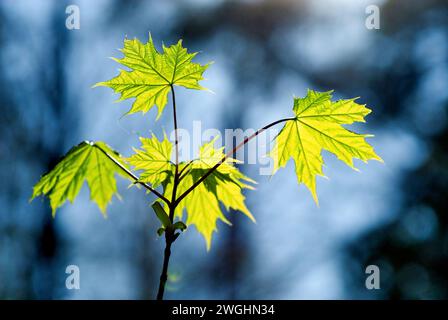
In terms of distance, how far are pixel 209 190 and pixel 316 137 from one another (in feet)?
0.78

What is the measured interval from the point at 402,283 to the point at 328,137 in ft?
14.7

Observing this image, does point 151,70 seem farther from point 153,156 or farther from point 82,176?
point 82,176

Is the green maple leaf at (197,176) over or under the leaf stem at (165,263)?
over

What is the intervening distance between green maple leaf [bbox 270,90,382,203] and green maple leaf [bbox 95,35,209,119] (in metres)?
0.20

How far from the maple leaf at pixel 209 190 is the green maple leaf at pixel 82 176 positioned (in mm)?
130

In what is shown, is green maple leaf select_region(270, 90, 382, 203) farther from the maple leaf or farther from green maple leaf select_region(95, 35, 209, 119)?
green maple leaf select_region(95, 35, 209, 119)

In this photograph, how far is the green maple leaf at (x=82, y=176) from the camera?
80 cm

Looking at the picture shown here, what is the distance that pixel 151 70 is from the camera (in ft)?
2.56

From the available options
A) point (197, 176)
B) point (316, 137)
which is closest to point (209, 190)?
point (197, 176)

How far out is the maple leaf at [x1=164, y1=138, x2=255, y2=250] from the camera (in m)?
0.75

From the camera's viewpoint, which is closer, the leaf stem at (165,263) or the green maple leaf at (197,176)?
the leaf stem at (165,263)

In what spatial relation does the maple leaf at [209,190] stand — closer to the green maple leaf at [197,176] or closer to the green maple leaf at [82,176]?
the green maple leaf at [197,176]

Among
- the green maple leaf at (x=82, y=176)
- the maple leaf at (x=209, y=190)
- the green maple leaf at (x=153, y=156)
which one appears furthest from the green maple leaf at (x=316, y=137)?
the green maple leaf at (x=82, y=176)
